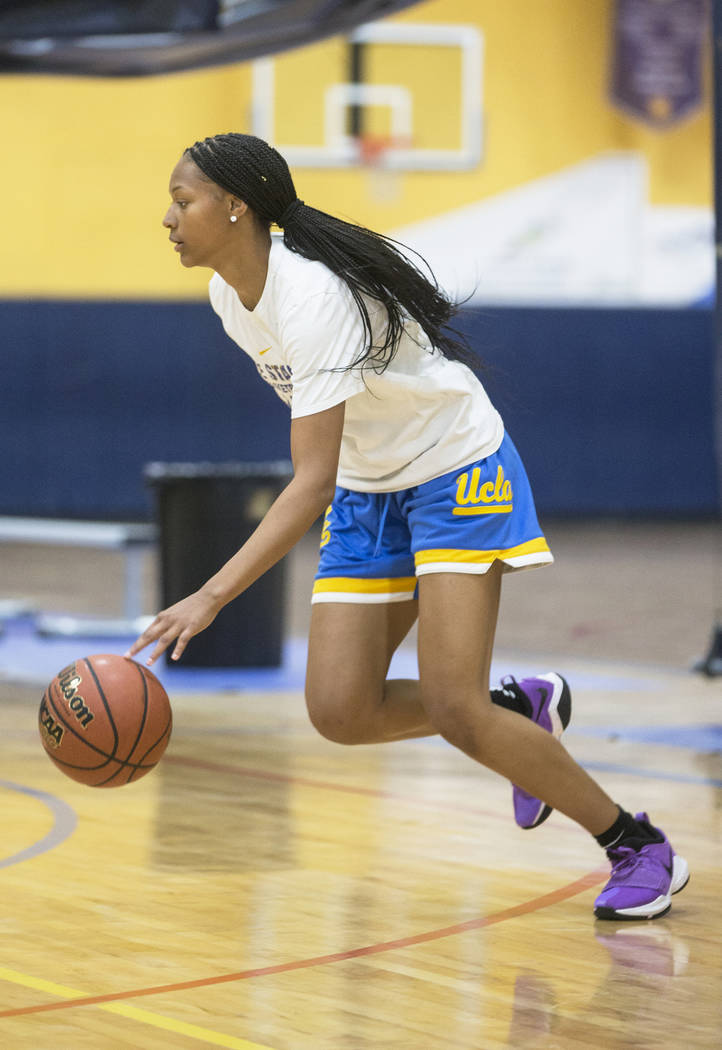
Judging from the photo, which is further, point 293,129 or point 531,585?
point 293,129

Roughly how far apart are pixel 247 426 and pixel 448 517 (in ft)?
38.3

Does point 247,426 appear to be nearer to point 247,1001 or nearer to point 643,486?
point 643,486

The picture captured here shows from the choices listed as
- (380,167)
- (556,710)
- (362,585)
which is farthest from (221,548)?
(380,167)

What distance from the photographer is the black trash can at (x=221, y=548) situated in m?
7.77

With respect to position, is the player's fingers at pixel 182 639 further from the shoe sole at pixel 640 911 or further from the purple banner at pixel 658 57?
the purple banner at pixel 658 57

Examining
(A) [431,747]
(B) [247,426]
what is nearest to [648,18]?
(B) [247,426]

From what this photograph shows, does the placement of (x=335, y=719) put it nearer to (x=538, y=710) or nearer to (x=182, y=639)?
(x=538, y=710)

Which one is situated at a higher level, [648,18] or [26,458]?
[648,18]

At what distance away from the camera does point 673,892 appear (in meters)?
3.95

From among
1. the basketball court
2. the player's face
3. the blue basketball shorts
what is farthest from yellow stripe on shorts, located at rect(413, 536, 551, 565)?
the player's face

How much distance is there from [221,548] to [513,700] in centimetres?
376

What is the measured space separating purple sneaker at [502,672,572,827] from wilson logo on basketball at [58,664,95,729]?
1.06 metres

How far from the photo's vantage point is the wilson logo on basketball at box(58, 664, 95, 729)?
366cm

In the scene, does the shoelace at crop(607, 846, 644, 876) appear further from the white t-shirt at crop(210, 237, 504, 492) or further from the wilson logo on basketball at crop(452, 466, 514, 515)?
the white t-shirt at crop(210, 237, 504, 492)
